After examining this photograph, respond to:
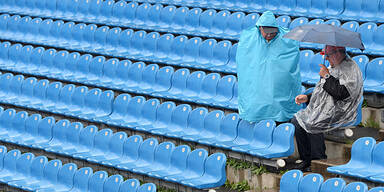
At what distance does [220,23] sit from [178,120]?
2.17m

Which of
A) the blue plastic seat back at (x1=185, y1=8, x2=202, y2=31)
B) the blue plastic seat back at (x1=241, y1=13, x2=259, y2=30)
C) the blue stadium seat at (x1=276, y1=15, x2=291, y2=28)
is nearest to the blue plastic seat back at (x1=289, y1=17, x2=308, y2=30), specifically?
the blue stadium seat at (x1=276, y1=15, x2=291, y2=28)

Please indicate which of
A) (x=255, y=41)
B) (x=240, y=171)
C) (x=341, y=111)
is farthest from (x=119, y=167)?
(x=341, y=111)

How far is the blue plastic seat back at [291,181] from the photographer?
17.3 feet

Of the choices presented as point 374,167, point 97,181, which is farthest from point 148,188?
point 374,167

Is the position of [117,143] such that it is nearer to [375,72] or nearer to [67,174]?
[67,174]

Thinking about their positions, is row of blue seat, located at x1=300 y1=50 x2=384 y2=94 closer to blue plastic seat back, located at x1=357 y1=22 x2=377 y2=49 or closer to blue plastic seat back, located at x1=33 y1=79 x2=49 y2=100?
blue plastic seat back, located at x1=357 y1=22 x2=377 y2=49

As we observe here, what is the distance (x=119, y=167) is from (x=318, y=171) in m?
1.95

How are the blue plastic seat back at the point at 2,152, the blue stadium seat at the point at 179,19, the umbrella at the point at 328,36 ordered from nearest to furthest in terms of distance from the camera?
the umbrella at the point at 328,36
the blue plastic seat back at the point at 2,152
the blue stadium seat at the point at 179,19

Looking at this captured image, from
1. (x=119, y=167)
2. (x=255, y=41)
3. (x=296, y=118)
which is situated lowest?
(x=119, y=167)

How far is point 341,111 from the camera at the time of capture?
564cm

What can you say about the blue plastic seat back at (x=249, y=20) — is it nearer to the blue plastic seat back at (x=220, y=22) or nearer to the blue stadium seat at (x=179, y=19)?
the blue plastic seat back at (x=220, y=22)

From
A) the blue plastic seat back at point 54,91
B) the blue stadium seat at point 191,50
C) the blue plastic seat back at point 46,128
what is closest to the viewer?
the blue plastic seat back at point 46,128

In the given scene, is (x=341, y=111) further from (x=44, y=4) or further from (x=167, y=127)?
(x=44, y=4)

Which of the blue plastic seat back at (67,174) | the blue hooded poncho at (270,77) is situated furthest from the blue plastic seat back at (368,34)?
the blue plastic seat back at (67,174)
